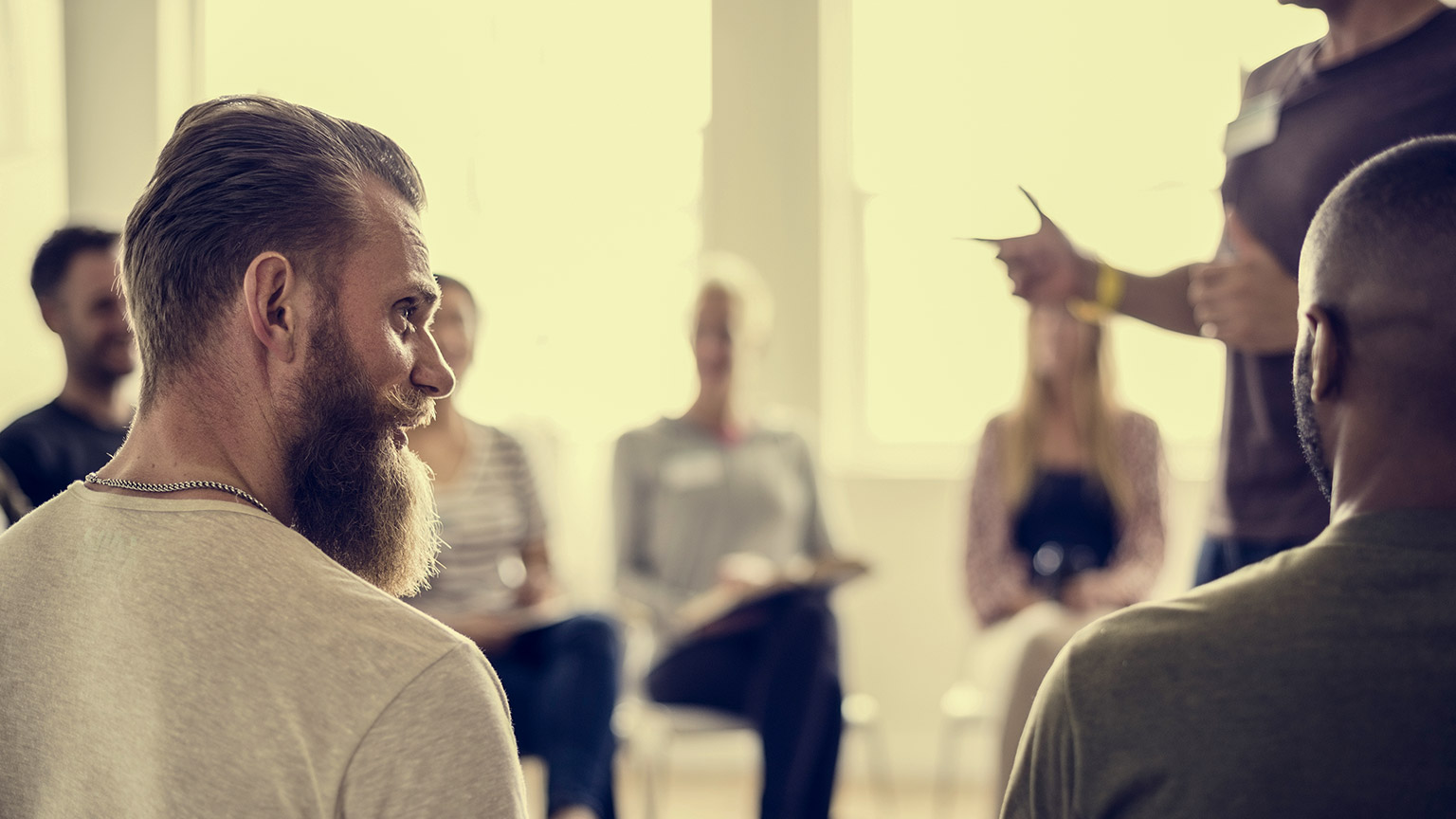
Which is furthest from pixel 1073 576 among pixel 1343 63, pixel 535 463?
pixel 1343 63

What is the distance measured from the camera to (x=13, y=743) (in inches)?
32.2

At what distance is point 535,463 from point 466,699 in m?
2.36

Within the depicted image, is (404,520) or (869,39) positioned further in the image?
(869,39)

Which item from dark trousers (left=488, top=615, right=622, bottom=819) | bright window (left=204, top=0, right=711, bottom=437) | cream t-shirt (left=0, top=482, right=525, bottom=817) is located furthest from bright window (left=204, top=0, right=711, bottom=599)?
cream t-shirt (left=0, top=482, right=525, bottom=817)

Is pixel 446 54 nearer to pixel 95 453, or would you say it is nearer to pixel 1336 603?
pixel 95 453

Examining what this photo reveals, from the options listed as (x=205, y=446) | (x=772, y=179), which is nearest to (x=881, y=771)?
(x=772, y=179)

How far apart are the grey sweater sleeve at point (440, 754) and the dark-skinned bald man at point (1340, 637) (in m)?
0.35

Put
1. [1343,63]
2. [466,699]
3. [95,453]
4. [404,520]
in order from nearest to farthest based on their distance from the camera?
[466,699] < [404,520] < [1343,63] < [95,453]

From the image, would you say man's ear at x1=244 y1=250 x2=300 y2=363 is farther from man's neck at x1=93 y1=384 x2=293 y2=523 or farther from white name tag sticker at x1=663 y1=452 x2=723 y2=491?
white name tag sticker at x1=663 y1=452 x2=723 y2=491

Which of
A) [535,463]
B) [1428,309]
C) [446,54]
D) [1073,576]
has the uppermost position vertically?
[446,54]

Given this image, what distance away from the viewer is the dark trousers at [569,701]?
2.47 meters

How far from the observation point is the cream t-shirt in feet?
2.30

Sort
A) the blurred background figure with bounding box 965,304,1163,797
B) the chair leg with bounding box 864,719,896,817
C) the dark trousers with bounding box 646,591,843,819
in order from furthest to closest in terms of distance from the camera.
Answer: the chair leg with bounding box 864,719,896,817, the blurred background figure with bounding box 965,304,1163,797, the dark trousers with bounding box 646,591,843,819

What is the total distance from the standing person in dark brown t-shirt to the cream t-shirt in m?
0.90
